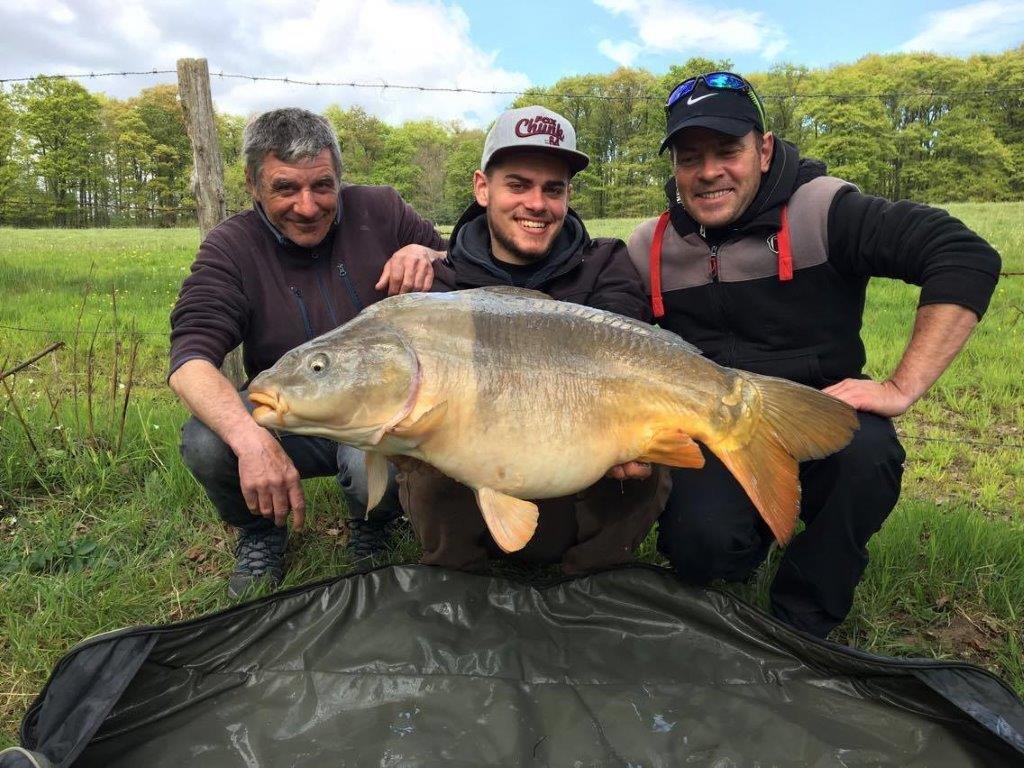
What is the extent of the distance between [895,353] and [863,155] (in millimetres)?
39693

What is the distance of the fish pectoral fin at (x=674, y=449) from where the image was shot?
1527 millimetres

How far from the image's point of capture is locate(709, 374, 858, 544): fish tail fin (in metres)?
1.56

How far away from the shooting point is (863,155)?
38.3m

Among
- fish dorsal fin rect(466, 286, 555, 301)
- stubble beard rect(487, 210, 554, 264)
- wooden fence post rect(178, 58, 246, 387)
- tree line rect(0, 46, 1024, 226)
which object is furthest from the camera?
tree line rect(0, 46, 1024, 226)

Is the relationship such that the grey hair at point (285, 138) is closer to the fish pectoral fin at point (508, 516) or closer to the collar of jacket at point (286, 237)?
the collar of jacket at point (286, 237)

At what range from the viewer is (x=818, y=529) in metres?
1.88

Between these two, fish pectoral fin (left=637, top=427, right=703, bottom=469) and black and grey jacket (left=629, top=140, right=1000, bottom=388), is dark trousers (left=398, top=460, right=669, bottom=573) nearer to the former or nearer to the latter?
fish pectoral fin (left=637, top=427, right=703, bottom=469)

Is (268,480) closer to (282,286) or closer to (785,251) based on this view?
(282,286)

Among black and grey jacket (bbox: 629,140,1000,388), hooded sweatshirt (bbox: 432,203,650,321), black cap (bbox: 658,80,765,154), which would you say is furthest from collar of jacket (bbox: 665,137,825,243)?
hooded sweatshirt (bbox: 432,203,650,321)

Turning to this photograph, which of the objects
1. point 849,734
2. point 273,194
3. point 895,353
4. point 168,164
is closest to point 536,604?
point 849,734

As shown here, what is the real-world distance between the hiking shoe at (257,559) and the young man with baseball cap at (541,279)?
49cm

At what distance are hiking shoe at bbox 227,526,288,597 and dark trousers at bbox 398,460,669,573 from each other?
0.50m

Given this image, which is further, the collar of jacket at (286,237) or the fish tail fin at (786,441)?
the collar of jacket at (286,237)

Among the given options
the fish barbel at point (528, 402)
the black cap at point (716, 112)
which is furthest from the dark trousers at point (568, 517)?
the black cap at point (716, 112)
